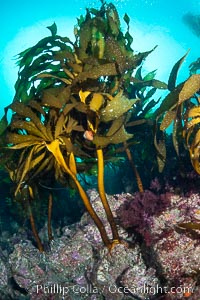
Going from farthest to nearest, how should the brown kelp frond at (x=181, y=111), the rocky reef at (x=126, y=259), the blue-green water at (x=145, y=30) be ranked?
the blue-green water at (x=145, y=30)
the rocky reef at (x=126, y=259)
the brown kelp frond at (x=181, y=111)

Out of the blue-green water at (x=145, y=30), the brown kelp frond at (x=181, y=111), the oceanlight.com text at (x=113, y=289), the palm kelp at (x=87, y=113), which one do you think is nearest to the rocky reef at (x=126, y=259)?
the oceanlight.com text at (x=113, y=289)

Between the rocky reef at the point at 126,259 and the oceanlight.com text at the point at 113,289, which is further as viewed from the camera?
the rocky reef at the point at 126,259

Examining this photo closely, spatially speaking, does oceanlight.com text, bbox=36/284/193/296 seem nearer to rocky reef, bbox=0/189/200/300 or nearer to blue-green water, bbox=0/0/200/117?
rocky reef, bbox=0/189/200/300

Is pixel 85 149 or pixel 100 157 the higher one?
pixel 85 149

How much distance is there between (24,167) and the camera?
124 inches

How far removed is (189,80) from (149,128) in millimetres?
2124

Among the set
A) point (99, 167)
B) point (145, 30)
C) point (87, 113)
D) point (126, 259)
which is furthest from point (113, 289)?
point (145, 30)

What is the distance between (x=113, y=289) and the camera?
349 cm

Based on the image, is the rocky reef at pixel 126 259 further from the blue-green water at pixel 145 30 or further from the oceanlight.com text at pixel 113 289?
the blue-green water at pixel 145 30

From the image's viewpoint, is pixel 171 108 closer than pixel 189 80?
No

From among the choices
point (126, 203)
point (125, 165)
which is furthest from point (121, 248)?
point (125, 165)

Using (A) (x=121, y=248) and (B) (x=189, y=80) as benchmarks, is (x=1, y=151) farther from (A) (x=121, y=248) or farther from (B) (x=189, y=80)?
(B) (x=189, y=80)

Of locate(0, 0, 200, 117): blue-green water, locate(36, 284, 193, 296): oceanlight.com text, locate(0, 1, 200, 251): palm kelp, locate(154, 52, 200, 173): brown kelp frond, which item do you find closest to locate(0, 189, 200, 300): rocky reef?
locate(36, 284, 193, 296): oceanlight.com text

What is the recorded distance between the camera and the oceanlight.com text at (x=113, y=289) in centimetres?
283
